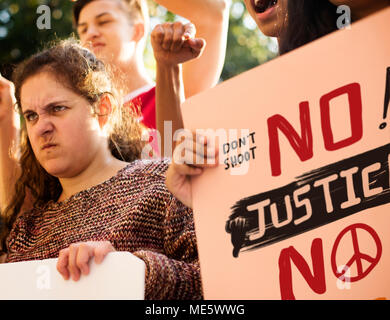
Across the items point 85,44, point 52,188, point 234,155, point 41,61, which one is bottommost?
point 234,155

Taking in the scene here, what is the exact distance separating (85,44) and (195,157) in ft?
2.62

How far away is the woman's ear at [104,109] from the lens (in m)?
1.19

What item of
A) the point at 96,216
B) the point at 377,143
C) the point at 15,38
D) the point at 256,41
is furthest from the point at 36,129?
the point at 256,41

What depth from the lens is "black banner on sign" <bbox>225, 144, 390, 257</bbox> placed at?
693 millimetres

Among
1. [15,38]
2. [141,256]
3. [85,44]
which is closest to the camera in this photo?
[141,256]

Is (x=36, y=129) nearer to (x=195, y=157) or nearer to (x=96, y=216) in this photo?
(x=96, y=216)

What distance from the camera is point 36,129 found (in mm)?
1078

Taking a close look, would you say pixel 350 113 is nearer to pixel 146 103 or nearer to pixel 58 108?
pixel 58 108

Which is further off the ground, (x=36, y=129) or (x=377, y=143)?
(x=36, y=129)

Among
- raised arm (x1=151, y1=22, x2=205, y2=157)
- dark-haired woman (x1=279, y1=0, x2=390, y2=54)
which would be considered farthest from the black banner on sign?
raised arm (x1=151, y1=22, x2=205, y2=157)

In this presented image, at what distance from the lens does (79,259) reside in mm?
790

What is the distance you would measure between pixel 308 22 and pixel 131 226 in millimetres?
431

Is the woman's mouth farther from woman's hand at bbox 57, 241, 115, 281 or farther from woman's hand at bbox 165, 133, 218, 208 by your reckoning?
woman's hand at bbox 57, 241, 115, 281

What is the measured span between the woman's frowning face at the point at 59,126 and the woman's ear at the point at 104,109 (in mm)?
25
